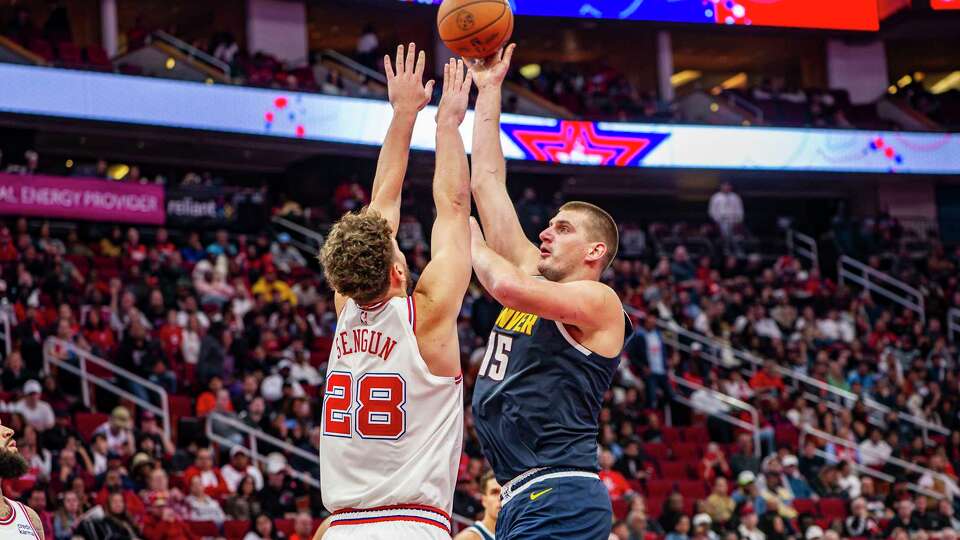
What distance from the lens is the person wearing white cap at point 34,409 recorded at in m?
13.9

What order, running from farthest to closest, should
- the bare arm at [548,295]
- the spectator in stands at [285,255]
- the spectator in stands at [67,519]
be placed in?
the spectator in stands at [285,255] → the spectator in stands at [67,519] → the bare arm at [548,295]

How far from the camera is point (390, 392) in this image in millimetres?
4875

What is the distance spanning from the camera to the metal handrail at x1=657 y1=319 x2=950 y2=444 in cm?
2183

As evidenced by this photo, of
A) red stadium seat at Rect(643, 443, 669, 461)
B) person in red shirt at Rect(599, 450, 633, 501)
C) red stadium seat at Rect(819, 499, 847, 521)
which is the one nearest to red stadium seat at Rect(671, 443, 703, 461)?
red stadium seat at Rect(643, 443, 669, 461)

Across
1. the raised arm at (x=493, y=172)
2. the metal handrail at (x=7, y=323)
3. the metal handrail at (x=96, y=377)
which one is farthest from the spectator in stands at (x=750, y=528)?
the raised arm at (x=493, y=172)

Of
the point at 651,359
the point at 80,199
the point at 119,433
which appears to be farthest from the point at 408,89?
the point at 80,199

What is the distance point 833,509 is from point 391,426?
1467 centimetres

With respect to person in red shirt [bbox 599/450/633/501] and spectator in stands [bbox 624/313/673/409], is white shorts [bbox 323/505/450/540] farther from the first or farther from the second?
spectator in stands [bbox 624/313/673/409]

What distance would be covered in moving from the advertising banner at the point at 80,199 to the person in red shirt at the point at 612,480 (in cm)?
833

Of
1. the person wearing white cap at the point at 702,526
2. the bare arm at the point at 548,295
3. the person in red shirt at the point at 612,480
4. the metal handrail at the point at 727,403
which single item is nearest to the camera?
the bare arm at the point at 548,295

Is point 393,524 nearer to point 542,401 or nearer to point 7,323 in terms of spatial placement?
point 542,401

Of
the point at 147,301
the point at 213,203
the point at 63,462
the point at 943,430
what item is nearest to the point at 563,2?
the point at 213,203

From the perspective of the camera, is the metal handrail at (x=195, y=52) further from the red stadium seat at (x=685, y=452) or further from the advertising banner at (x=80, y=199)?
the red stadium seat at (x=685, y=452)

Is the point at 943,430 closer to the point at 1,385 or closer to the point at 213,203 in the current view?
the point at 213,203
